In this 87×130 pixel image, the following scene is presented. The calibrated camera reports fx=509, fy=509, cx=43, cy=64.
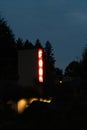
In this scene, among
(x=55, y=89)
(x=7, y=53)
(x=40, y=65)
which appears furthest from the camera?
(x=7, y=53)

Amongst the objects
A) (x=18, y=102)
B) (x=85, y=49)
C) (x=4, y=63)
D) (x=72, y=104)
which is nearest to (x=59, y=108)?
(x=72, y=104)

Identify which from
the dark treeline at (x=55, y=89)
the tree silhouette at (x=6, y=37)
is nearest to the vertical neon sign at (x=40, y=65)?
the dark treeline at (x=55, y=89)

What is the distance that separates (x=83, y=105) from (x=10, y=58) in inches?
1230

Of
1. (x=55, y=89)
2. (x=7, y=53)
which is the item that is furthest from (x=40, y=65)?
(x=7, y=53)

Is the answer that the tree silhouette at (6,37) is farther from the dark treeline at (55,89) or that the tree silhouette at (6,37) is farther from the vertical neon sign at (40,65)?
the vertical neon sign at (40,65)

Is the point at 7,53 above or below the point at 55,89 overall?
above

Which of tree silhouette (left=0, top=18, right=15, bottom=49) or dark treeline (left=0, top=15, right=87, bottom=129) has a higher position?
tree silhouette (left=0, top=18, right=15, bottom=49)

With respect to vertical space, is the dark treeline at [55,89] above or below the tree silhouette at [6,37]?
below

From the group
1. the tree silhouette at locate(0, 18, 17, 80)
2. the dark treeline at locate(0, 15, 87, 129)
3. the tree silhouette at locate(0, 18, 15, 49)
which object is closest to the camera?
the dark treeline at locate(0, 15, 87, 129)

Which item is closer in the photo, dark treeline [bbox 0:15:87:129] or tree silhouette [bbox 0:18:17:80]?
dark treeline [bbox 0:15:87:129]

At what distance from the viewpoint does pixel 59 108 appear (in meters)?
16.8

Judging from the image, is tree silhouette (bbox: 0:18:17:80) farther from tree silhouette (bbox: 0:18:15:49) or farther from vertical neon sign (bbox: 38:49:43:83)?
vertical neon sign (bbox: 38:49:43:83)

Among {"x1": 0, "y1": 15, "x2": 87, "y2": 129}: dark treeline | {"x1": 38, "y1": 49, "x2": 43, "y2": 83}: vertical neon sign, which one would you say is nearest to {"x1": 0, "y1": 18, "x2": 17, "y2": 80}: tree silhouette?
{"x1": 0, "y1": 15, "x2": 87, "y2": 129}: dark treeline

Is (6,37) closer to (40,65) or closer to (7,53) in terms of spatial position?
(7,53)
